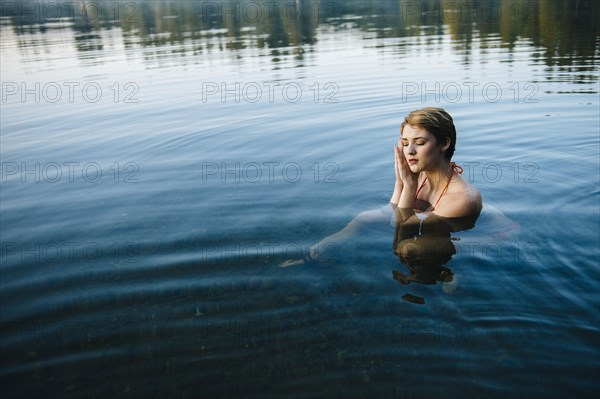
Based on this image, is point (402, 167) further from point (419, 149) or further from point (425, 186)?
point (425, 186)

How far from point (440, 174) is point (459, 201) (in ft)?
1.30

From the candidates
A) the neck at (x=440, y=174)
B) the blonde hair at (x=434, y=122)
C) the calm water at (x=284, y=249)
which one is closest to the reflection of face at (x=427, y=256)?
the calm water at (x=284, y=249)

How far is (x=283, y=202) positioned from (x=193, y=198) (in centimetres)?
145

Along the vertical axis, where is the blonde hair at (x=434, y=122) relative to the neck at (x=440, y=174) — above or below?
above

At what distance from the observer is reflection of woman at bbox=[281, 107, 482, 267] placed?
589cm

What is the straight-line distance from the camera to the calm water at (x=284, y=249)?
402 cm

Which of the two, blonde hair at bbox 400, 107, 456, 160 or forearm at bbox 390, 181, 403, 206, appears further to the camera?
forearm at bbox 390, 181, 403, 206

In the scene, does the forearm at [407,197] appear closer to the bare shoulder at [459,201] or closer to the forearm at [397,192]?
the forearm at [397,192]

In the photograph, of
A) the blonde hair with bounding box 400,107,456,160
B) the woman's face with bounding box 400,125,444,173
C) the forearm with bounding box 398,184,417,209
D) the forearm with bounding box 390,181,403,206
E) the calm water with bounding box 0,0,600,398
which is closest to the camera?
the calm water with bounding box 0,0,600,398

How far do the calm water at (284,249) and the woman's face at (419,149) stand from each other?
3.18 feet

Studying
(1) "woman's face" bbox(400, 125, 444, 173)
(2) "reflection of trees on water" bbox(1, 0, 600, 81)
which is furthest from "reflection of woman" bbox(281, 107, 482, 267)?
(2) "reflection of trees on water" bbox(1, 0, 600, 81)

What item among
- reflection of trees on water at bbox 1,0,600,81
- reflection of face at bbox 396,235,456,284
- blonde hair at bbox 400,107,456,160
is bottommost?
reflection of face at bbox 396,235,456,284

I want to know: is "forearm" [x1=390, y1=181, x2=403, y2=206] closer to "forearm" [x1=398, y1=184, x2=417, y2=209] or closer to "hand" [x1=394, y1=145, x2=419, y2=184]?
"forearm" [x1=398, y1=184, x2=417, y2=209]

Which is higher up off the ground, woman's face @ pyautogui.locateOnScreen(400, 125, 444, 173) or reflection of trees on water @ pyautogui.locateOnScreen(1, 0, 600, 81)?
reflection of trees on water @ pyautogui.locateOnScreen(1, 0, 600, 81)
